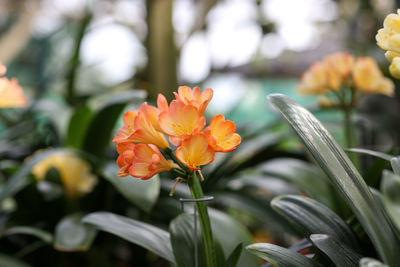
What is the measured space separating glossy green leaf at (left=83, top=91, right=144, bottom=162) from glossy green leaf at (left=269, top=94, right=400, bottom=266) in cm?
45

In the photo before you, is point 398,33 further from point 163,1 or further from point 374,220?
point 163,1

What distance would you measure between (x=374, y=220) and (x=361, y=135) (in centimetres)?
115

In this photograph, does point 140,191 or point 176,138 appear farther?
point 140,191

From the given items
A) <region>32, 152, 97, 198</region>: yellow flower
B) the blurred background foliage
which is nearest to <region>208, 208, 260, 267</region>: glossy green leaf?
the blurred background foliage

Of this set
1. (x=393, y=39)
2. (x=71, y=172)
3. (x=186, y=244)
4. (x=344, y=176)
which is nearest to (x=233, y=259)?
(x=186, y=244)

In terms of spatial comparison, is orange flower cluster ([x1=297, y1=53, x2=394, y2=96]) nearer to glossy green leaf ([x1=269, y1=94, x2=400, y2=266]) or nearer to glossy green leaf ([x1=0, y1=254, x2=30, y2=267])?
glossy green leaf ([x1=269, y1=94, x2=400, y2=266])

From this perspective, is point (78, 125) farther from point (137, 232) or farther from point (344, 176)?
point (344, 176)

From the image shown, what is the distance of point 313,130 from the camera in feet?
1.25

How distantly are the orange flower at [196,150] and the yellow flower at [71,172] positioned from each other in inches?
24.3

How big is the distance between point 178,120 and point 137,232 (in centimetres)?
22

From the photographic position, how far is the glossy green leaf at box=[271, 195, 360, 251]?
0.42 m

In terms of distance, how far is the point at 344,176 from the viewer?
13.8 inches

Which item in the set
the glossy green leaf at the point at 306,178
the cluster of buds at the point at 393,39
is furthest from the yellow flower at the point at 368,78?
the cluster of buds at the point at 393,39

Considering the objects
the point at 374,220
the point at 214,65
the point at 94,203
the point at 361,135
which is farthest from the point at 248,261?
the point at 214,65
